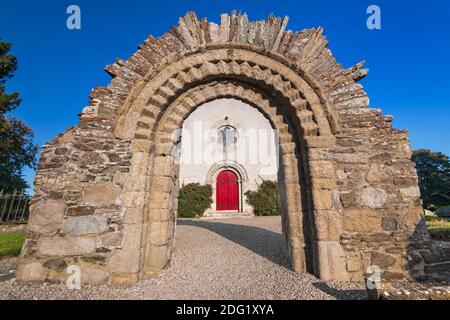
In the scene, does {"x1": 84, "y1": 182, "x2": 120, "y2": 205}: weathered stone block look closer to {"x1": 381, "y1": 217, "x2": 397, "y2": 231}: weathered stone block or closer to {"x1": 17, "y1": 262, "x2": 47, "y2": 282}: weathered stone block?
{"x1": 17, "y1": 262, "x2": 47, "y2": 282}: weathered stone block

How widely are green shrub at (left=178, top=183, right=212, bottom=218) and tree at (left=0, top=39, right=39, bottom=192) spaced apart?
1039 centimetres

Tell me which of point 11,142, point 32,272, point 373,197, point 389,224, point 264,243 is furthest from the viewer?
point 11,142

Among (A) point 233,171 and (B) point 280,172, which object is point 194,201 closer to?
(A) point 233,171


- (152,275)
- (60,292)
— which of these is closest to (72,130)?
(60,292)

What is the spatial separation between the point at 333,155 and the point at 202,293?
3075 millimetres

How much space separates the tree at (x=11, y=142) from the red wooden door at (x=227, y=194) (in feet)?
41.0

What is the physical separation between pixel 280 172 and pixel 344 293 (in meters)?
2.24

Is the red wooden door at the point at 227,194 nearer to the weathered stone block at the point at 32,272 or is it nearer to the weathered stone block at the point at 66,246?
the weathered stone block at the point at 66,246

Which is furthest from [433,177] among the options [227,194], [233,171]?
[227,194]

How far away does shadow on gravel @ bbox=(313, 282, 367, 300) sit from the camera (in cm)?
283

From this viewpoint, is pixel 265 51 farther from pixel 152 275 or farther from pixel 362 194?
pixel 152 275

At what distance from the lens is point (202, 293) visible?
10.2 ft

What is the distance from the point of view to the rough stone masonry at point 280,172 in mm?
3443

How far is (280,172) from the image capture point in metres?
4.49
